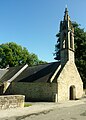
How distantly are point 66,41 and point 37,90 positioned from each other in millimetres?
8536

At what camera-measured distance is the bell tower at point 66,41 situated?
1098 inches

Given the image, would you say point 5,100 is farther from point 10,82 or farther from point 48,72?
point 10,82

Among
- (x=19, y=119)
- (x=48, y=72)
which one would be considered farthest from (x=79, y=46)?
(x=19, y=119)

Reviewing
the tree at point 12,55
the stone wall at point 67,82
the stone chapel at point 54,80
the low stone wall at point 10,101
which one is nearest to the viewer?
the low stone wall at point 10,101

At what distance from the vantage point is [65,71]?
26.8 meters

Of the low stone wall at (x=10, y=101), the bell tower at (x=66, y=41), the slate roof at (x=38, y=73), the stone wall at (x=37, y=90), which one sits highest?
the bell tower at (x=66, y=41)

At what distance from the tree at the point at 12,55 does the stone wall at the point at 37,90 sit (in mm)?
21294

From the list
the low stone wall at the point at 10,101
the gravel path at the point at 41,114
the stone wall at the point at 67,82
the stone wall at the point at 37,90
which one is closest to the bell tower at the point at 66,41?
the stone wall at the point at 67,82

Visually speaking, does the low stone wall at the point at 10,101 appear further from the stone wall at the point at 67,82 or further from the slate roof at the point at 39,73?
the stone wall at the point at 67,82

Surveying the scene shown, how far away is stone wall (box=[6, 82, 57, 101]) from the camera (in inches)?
983

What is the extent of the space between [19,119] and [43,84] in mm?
12476

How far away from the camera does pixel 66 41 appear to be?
94.0 ft

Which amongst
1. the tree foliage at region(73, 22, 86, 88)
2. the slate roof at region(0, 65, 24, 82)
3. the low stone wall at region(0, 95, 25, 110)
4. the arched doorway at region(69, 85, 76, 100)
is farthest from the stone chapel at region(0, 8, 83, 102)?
the tree foliage at region(73, 22, 86, 88)

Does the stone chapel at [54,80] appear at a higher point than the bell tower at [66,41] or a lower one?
lower
